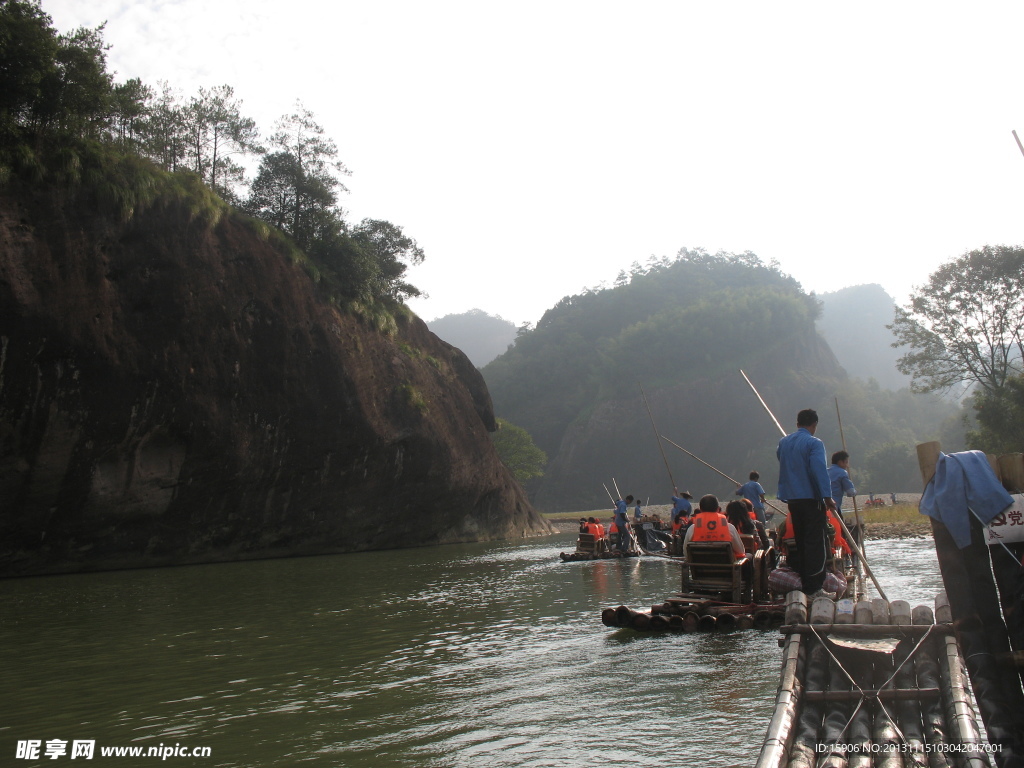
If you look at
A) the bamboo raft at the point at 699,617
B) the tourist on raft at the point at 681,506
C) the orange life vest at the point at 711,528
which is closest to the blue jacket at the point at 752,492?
the tourist on raft at the point at 681,506

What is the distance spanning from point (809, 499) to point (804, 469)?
301mm

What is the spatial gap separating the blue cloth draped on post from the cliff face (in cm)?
2132

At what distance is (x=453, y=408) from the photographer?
37.4 m

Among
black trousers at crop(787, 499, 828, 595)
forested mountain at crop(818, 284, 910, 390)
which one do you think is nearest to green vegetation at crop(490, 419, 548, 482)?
black trousers at crop(787, 499, 828, 595)

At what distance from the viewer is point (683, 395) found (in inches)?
3858

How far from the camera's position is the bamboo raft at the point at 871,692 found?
3.59 m

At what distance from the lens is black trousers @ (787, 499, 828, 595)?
7.71 metres

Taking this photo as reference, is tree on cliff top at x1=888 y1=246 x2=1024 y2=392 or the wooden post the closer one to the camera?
the wooden post

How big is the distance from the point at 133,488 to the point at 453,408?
16.7 metres

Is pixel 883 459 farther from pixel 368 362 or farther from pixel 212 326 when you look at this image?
pixel 212 326

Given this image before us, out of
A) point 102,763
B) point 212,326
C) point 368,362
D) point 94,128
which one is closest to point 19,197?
point 94,128

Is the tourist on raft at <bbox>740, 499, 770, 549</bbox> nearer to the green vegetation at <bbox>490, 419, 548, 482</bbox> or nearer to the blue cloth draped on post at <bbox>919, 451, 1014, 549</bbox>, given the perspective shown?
the blue cloth draped on post at <bbox>919, 451, 1014, 549</bbox>

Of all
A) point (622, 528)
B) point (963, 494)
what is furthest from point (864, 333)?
point (963, 494)

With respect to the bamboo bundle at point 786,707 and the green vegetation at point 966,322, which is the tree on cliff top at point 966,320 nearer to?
the green vegetation at point 966,322
